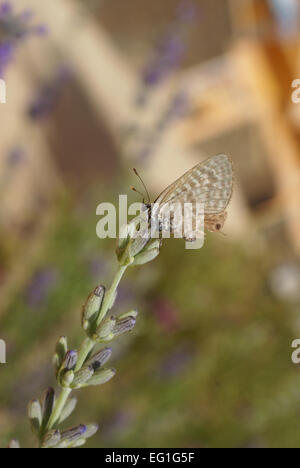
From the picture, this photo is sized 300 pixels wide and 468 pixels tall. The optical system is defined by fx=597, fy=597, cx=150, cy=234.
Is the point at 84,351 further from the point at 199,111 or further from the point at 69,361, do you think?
the point at 199,111

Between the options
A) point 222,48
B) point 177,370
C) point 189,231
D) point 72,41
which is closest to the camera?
point 189,231

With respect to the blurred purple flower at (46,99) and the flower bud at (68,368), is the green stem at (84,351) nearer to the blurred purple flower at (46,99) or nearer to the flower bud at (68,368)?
the flower bud at (68,368)

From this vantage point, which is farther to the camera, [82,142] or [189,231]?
[82,142]

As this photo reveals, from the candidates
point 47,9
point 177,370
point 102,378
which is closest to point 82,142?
point 47,9

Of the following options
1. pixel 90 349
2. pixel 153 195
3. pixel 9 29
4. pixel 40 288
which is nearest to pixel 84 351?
pixel 90 349

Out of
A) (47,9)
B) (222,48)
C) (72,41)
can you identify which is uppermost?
(222,48)

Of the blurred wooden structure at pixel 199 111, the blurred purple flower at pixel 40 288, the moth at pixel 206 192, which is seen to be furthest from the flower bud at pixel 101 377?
the blurred wooden structure at pixel 199 111

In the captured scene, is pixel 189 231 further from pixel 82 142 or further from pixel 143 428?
pixel 82 142
